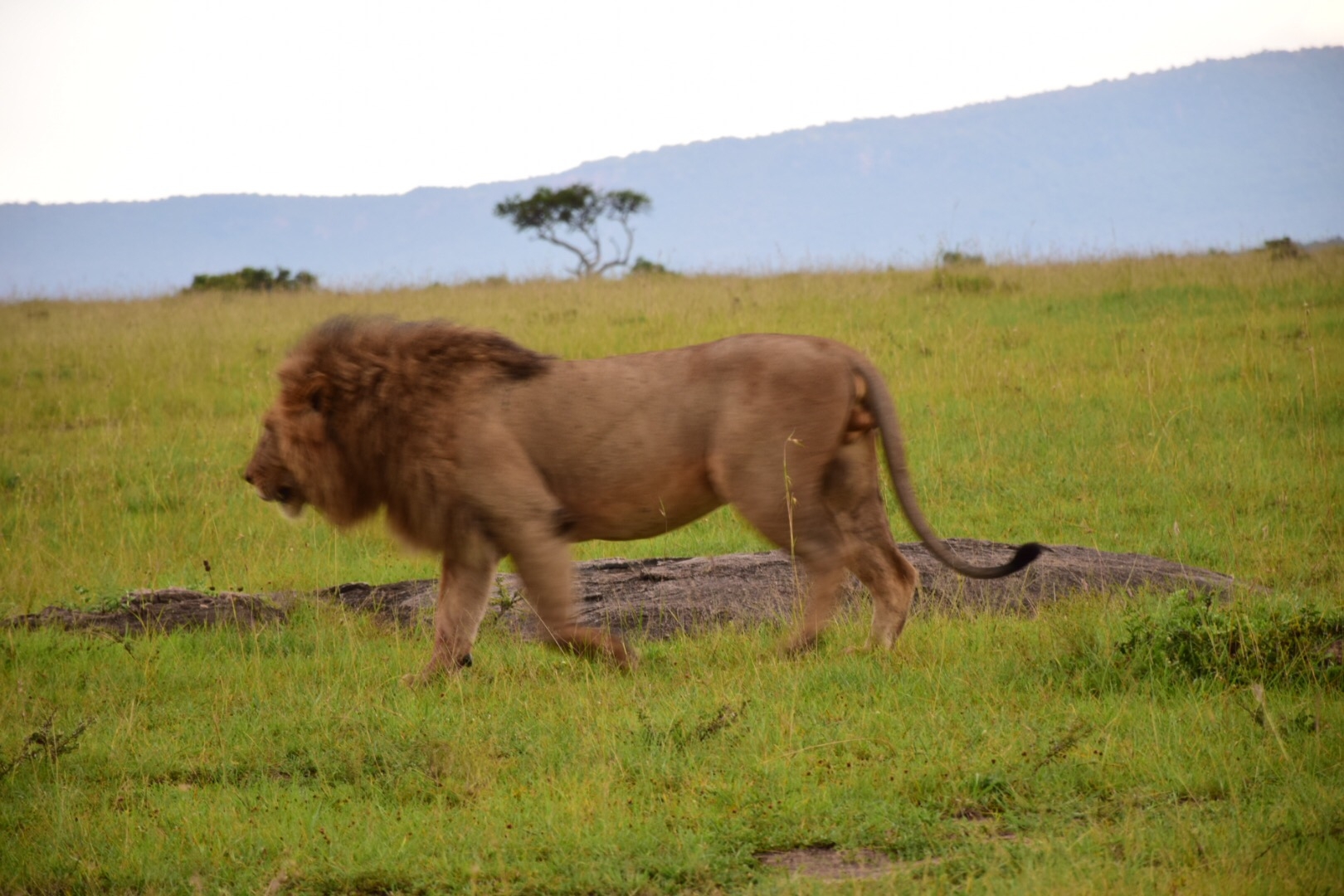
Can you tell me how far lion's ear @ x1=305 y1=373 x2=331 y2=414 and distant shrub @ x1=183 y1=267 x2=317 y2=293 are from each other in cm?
1826

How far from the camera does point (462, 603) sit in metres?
5.28

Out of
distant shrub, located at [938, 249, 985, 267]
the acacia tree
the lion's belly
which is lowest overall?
the lion's belly

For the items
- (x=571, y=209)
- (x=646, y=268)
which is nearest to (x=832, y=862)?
(x=646, y=268)

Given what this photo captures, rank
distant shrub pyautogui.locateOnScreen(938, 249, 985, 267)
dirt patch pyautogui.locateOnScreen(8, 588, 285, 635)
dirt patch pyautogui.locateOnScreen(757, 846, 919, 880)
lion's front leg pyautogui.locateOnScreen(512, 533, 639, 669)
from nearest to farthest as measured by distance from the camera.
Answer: dirt patch pyautogui.locateOnScreen(757, 846, 919, 880) < lion's front leg pyautogui.locateOnScreen(512, 533, 639, 669) < dirt patch pyautogui.locateOnScreen(8, 588, 285, 635) < distant shrub pyautogui.locateOnScreen(938, 249, 985, 267)

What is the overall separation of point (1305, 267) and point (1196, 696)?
43.4ft

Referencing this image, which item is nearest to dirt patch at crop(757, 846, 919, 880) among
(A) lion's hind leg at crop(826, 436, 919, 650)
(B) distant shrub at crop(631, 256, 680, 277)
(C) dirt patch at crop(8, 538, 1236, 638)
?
(A) lion's hind leg at crop(826, 436, 919, 650)

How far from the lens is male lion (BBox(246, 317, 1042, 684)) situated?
5.12 meters

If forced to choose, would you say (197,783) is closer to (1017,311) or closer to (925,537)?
(925,537)

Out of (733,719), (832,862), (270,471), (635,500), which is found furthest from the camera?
(270,471)

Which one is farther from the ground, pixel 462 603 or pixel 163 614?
pixel 462 603

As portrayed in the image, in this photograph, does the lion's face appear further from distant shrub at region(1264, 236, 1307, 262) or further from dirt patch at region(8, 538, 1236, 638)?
distant shrub at region(1264, 236, 1307, 262)

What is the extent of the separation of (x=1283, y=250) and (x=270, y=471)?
16.8 metres

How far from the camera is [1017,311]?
14.4 metres

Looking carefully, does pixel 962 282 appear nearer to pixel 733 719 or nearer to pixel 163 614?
pixel 163 614
